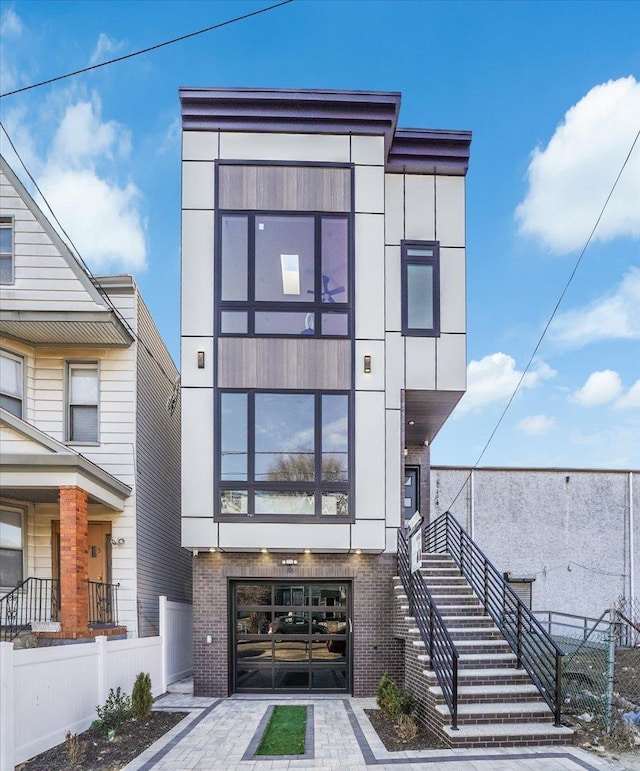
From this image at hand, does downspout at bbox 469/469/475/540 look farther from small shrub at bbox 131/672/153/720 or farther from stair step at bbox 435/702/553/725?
small shrub at bbox 131/672/153/720

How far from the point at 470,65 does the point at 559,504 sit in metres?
16.9

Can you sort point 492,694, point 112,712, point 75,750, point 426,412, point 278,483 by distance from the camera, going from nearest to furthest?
point 75,750 → point 492,694 → point 112,712 → point 278,483 → point 426,412

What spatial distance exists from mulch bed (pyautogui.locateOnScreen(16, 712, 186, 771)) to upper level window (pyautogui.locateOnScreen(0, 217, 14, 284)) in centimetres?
749

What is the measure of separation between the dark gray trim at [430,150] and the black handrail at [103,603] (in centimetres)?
969

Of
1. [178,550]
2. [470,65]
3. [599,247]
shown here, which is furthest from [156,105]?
[178,550]

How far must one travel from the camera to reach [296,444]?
413 inches

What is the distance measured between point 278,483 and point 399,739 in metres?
4.41

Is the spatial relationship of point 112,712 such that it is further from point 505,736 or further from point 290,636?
point 505,736

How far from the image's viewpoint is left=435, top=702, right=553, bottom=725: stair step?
7402mm

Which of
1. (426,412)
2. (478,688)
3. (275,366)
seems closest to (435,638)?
(478,688)

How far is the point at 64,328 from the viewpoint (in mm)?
10430

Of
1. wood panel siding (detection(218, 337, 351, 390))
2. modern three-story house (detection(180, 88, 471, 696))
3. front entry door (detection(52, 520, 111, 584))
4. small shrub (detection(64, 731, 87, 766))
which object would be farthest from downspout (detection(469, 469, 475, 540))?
Answer: small shrub (detection(64, 731, 87, 766))

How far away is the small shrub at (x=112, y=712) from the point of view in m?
7.69

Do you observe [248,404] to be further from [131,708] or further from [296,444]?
[131,708]
